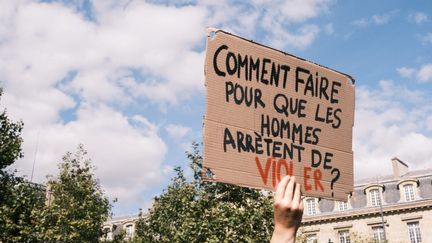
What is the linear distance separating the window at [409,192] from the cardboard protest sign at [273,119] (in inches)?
1827

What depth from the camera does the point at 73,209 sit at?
28.1 m

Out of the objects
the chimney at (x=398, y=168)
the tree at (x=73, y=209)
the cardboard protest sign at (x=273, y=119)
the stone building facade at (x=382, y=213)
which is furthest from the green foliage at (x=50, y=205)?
the chimney at (x=398, y=168)

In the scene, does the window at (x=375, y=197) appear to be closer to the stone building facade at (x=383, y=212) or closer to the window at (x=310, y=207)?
the stone building facade at (x=383, y=212)

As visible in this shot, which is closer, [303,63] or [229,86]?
[229,86]

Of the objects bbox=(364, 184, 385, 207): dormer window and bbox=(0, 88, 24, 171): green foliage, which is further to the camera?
bbox=(364, 184, 385, 207): dormer window

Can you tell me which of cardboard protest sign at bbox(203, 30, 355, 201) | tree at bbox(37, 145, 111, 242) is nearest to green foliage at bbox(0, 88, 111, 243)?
tree at bbox(37, 145, 111, 242)

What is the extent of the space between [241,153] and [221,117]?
0.94 ft

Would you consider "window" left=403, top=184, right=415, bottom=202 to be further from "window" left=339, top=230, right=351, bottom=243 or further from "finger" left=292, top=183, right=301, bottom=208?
"finger" left=292, top=183, right=301, bottom=208

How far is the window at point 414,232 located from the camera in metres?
46.3

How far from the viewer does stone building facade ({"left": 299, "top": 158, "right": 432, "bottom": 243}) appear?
1828 inches

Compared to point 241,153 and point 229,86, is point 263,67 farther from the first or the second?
point 241,153

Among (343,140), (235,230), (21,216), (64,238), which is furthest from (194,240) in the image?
(343,140)

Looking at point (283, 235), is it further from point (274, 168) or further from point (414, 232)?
point (414, 232)

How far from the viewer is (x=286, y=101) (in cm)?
405
